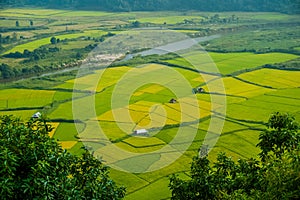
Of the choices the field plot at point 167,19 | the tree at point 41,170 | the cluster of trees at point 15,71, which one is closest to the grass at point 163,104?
the tree at point 41,170

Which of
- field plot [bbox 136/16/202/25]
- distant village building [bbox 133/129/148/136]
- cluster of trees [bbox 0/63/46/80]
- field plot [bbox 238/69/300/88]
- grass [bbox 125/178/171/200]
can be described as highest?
field plot [bbox 136/16/202/25]

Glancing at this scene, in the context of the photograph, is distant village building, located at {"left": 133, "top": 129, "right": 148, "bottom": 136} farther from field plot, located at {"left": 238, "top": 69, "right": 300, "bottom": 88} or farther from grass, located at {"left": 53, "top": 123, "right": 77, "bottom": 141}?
field plot, located at {"left": 238, "top": 69, "right": 300, "bottom": 88}

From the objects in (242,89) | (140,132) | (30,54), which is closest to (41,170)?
(140,132)

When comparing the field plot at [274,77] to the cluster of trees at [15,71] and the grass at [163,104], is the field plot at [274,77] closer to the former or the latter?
the grass at [163,104]

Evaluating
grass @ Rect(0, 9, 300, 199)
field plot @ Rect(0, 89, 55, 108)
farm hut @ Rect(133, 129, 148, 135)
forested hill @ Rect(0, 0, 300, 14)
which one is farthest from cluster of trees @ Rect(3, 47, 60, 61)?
forested hill @ Rect(0, 0, 300, 14)

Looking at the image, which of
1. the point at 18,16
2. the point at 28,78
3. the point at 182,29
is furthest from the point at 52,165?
the point at 18,16

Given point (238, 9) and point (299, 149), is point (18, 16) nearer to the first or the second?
point (238, 9)

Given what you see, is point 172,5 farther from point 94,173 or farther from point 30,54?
point 94,173
